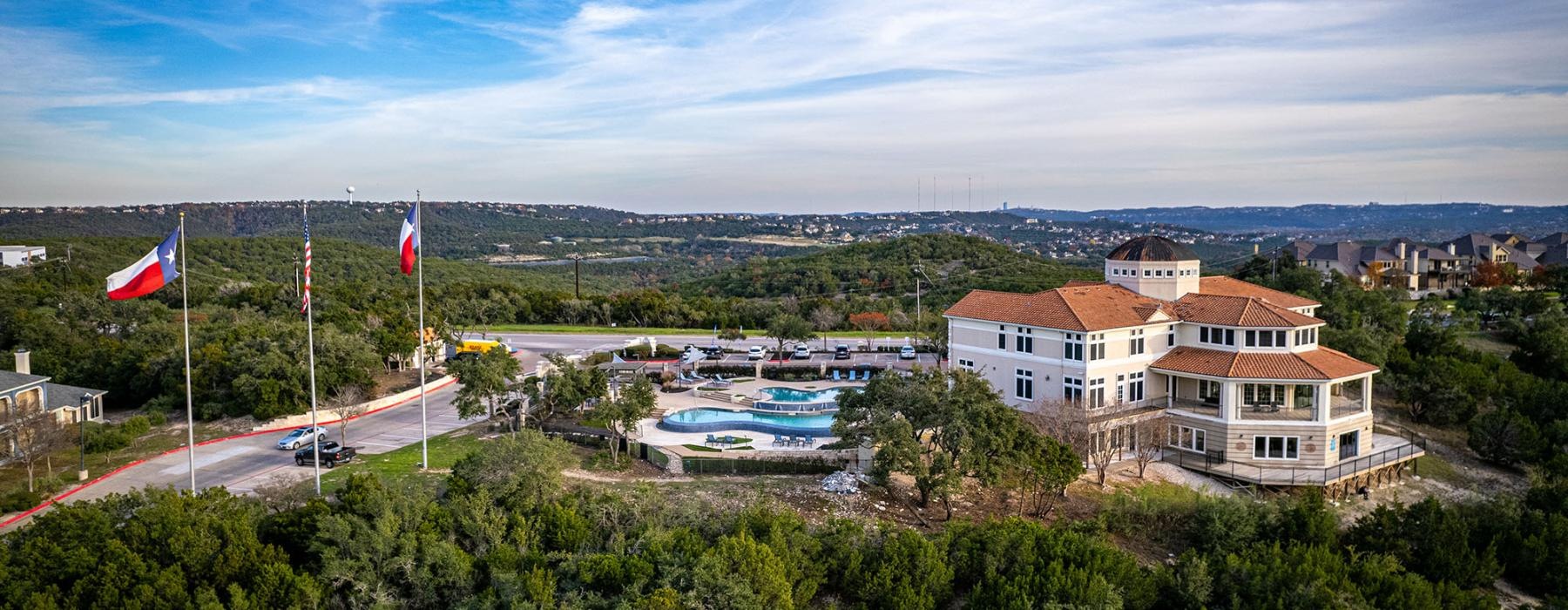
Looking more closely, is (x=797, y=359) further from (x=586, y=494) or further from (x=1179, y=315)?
(x=586, y=494)

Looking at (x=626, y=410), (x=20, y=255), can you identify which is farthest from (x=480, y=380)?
(x=20, y=255)

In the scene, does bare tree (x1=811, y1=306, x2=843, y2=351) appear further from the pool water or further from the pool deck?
the pool water

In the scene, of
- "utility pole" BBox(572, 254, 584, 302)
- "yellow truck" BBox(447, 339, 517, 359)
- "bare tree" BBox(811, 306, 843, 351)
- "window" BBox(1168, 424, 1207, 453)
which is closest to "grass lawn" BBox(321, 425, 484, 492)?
"yellow truck" BBox(447, 339, 517, 359)

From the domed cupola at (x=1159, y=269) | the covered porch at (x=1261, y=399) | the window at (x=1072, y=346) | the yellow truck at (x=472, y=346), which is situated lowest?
the yellow truck at (x=472, y=346)

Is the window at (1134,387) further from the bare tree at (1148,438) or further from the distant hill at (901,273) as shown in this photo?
the distant hill at (901,273)

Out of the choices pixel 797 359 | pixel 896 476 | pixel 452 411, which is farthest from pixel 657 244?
pixel 896 476

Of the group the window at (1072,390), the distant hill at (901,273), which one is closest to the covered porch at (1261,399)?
the window at (1072,390)

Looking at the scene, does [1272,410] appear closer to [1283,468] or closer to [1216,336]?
[1283,468]
